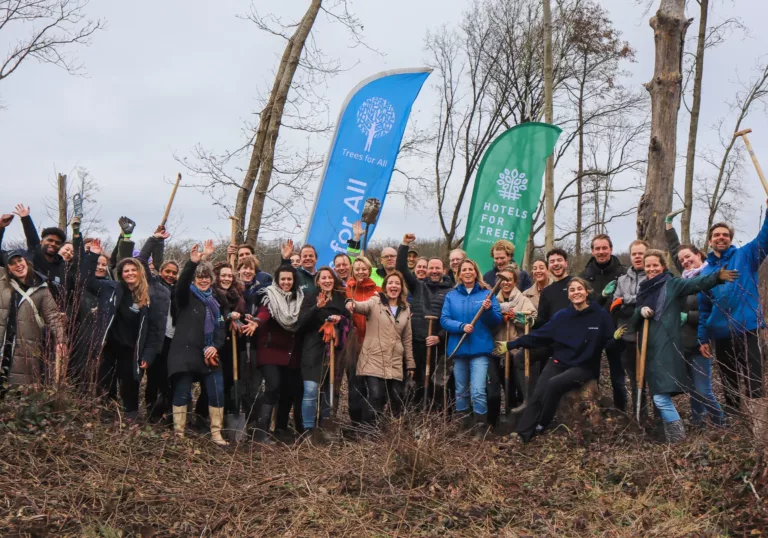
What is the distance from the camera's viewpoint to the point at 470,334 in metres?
8.02

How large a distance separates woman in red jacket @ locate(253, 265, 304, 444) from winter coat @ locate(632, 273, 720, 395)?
3.44 m

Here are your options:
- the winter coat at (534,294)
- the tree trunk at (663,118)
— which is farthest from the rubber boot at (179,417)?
the tree trunk at (663,118)

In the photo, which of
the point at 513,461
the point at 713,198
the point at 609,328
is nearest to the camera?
the point at 513,461

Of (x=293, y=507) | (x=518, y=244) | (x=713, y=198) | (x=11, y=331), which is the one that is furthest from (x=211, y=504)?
(x=713, y=198)

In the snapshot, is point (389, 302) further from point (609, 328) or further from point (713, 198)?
point (713, 198)

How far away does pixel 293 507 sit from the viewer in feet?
19.5

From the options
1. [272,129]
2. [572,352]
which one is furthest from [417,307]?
[272,129]

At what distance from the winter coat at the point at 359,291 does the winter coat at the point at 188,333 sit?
5.30ft

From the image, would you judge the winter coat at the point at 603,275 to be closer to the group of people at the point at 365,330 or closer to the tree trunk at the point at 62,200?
the group of people at the point at 365,330

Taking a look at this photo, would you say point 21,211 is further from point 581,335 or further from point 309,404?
point 581,335

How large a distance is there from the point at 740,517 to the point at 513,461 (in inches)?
82.4

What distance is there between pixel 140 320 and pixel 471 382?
335 cm

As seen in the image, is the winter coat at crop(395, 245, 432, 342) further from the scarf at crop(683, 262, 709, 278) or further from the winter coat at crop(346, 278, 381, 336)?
the scarf at crop(683, 262, 709, 278)

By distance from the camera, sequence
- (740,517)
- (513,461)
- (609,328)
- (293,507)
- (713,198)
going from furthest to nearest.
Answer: (713,198), (609,328), (513,461), (293,507), (740,517)
